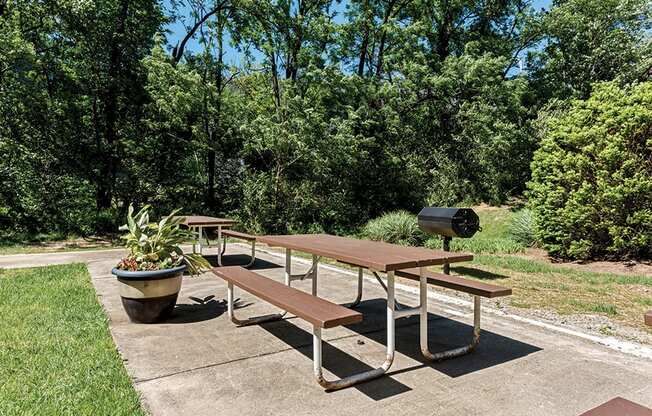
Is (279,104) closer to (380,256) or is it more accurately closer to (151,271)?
(151,271)

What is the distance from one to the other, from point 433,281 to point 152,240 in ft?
8.66

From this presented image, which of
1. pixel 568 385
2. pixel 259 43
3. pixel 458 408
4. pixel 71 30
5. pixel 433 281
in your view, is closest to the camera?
pixel 458 408

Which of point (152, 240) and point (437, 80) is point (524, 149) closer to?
point (437, 80)

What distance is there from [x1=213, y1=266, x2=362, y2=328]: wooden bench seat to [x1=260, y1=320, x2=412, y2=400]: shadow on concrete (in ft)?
1.61

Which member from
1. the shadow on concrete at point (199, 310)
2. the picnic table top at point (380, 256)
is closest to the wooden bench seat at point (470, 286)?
the picnic table top at point (380, 256)

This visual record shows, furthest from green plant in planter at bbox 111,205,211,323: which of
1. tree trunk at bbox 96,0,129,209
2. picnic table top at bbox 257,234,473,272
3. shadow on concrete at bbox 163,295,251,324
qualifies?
tree trunk at bbox 96,0,129,209

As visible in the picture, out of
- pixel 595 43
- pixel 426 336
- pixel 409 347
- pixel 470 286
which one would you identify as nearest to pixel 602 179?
pixel 470 286

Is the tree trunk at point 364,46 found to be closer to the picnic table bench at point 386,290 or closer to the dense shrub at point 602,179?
the dense shrub at point 602,179

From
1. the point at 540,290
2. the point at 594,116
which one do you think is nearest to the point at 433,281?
the point at 540,290

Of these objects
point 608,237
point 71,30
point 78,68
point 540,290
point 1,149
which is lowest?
point 540,290

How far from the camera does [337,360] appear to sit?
2.97 metres

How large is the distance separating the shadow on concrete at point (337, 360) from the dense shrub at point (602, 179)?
5734 millimetres

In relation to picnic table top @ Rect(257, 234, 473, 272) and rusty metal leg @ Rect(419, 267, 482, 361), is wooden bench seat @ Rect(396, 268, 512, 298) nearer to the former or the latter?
rusty metal leg @ Rect(419, 267, 482, 361)

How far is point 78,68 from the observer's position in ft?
36.9
